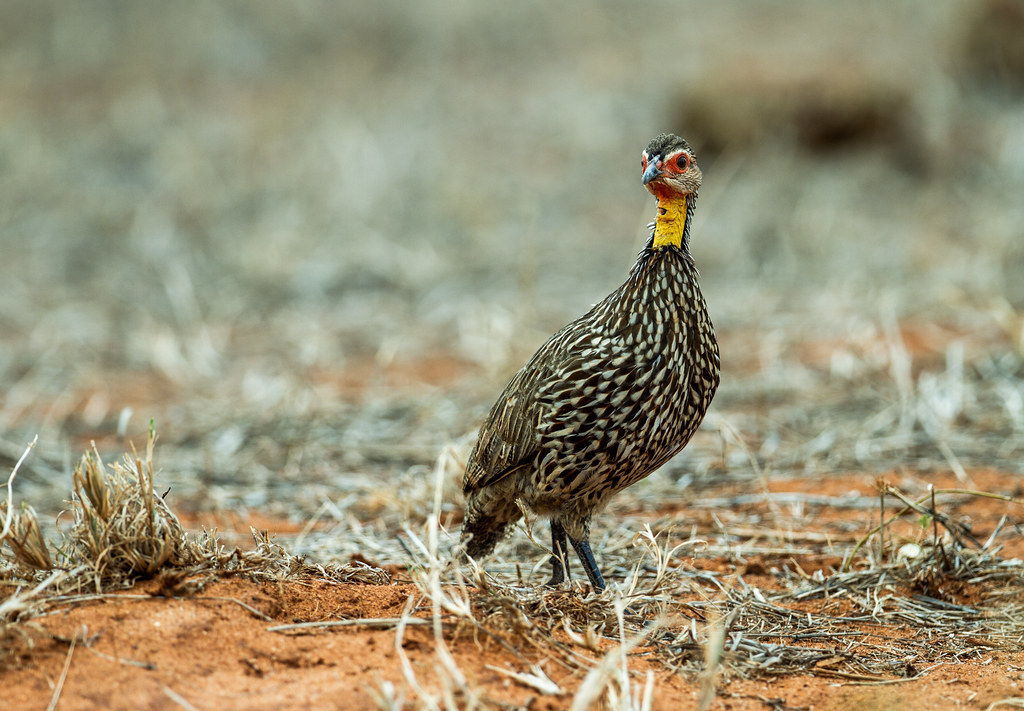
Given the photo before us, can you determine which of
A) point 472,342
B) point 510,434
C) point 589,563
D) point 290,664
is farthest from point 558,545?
point 472,342

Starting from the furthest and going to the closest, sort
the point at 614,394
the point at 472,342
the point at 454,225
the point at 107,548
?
the point at 454,225 < the point at 472,342 < the point at 614,394 < the point at 107,548

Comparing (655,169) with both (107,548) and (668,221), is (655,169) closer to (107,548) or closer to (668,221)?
(668,221)

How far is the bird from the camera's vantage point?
363cm

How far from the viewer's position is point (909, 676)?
3.26m

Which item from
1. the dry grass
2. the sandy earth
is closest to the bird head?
the sandy earth

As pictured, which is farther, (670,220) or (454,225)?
(454,225)

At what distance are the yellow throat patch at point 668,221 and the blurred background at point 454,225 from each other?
909 mm

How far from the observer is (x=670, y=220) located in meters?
3.94

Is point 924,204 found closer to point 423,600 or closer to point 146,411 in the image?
point 146,411

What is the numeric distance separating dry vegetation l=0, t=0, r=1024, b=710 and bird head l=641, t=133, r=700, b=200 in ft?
3.93

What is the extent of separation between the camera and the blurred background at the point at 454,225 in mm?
6250

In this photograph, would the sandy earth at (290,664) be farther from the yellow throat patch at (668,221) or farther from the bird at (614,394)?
the yellow throat patch at (668,221)

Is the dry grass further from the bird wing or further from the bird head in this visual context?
the bird head

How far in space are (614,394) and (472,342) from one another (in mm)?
4200
